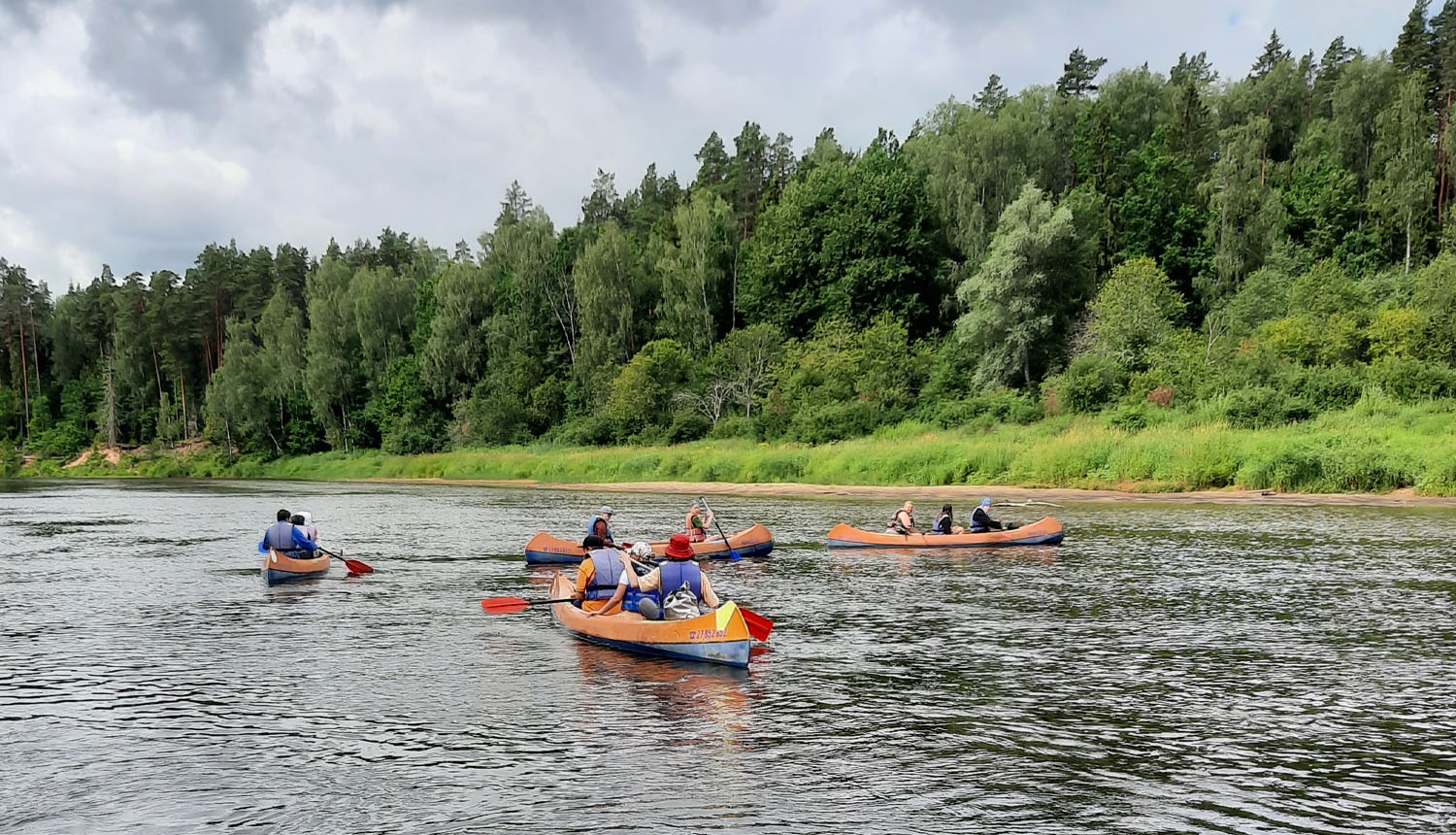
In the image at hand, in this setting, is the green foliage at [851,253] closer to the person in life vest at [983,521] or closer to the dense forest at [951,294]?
Answer: the dense forest at [951,294]

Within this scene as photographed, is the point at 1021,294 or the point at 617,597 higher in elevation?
the point at 1021,294

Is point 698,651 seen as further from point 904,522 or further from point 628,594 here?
point 904,522

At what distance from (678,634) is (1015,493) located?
3287cm

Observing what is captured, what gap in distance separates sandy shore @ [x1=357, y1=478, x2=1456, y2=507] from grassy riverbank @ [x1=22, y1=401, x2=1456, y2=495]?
0.66 meters

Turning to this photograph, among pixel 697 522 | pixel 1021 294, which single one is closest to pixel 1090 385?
pixel 1021 294

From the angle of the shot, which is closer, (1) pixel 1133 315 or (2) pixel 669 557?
(2) pixel 669 557

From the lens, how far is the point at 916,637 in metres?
16.8

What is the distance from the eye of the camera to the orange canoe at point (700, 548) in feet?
87.9

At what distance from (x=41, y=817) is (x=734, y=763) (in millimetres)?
6232

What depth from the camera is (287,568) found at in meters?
24.5

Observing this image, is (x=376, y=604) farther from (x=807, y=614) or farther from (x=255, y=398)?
(x=255, y=398)

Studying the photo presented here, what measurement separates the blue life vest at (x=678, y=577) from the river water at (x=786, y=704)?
1.33 meters

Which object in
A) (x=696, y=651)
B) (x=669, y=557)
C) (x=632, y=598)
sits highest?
(x=669, y=557)

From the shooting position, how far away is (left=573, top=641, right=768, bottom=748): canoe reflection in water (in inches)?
468
